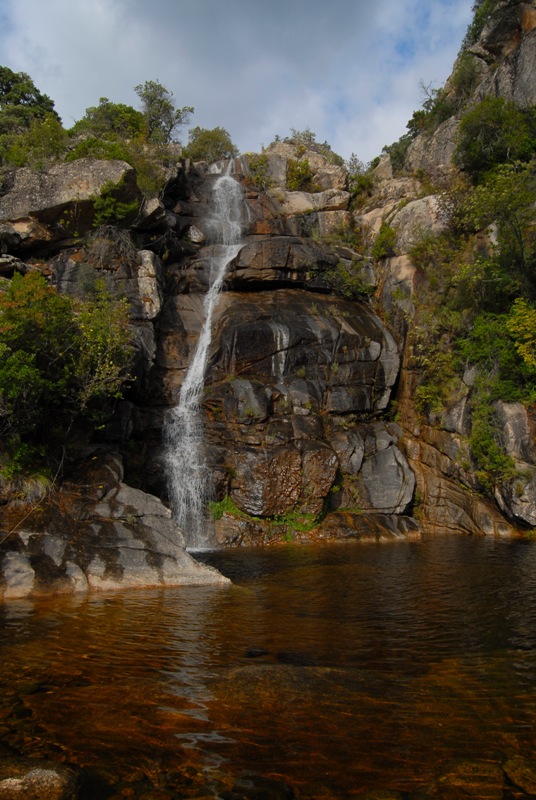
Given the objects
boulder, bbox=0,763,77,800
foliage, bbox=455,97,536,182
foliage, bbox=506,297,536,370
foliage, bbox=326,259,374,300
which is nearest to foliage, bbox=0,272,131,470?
boulder, bbox=0,763,77,800

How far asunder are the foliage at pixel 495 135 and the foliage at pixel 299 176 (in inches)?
437

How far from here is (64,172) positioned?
23219 mm

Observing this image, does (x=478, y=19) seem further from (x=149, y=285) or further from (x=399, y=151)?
(x=149, y=285)

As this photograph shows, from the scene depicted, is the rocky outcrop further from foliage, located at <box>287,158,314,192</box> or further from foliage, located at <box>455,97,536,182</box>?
foliage, located at <box>287,158,314,192</box>

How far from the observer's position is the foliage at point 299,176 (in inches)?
1511

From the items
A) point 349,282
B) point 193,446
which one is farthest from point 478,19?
point 193,446

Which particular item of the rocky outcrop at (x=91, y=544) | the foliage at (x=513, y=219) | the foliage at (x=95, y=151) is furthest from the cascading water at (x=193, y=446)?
the foliage at (x=513, y=219)

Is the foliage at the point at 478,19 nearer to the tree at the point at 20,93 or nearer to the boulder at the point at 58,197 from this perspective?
the boulder at the point at 58,197

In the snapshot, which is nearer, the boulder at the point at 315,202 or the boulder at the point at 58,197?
the boulder at the point at 58,197

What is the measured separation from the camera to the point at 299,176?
38688mm

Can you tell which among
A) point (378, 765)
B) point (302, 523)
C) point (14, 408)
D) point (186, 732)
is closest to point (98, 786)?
point (186, 732)

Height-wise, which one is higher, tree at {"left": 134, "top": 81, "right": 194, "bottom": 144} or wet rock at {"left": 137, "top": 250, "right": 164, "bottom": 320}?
tree at {"left": 134, "top": 81, "right": 194, "bottom": 144}

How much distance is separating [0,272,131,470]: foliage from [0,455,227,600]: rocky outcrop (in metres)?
1.52

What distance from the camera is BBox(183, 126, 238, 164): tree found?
42.0 meters
